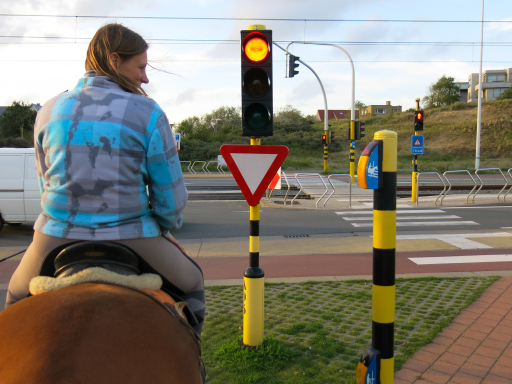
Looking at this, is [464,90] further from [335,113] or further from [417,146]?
[417,146]

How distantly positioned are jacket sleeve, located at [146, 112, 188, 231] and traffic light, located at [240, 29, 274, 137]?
222 cm

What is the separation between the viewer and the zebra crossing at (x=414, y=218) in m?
12.0

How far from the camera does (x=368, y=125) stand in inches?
2835

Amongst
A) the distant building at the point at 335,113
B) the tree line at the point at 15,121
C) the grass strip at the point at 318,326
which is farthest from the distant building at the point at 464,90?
the grass strip at the point at 318,326

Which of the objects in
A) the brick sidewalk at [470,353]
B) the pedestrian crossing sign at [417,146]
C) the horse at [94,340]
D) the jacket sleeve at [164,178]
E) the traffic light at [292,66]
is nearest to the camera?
the horse at [94,340]

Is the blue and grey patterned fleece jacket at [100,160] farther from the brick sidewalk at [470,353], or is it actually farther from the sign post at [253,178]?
the brick sidewalk at [470,353]

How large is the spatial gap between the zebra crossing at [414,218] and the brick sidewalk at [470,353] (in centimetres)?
712

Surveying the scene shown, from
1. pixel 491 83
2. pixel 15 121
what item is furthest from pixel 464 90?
pixel 15 121

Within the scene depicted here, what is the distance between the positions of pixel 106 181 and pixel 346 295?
428 centimetres

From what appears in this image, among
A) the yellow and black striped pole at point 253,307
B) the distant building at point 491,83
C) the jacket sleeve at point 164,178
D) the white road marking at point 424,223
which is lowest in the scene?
the white road marking at point 424,223

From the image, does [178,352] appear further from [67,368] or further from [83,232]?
[83,232]

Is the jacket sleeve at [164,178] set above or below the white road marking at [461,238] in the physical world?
above

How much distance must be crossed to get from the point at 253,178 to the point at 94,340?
2638 mm

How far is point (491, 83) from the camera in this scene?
3821 inches
